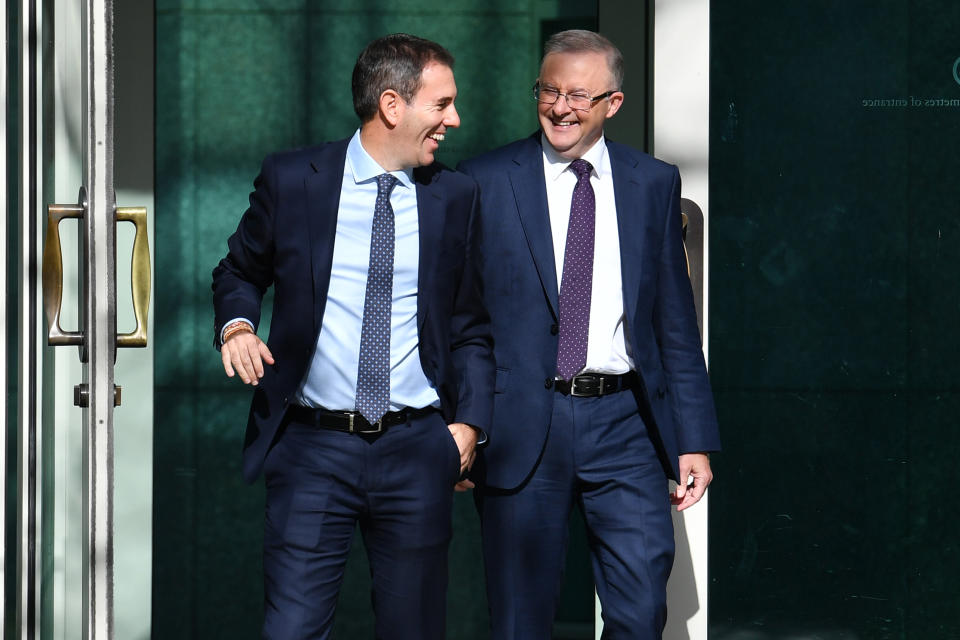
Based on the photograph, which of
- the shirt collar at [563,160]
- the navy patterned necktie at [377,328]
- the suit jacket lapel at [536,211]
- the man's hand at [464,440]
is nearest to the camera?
the navy patterned necktie at [377,328]

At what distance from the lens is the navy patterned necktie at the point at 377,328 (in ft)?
10.4

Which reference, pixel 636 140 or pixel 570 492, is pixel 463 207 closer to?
pixel 570 492

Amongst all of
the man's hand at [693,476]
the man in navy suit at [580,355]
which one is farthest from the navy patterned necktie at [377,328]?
the man's hand at [693,476]

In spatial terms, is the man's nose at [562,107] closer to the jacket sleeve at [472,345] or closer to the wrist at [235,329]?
the jacket sleeve at [472,345]

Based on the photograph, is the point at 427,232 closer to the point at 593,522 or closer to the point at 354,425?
the point at 354,425

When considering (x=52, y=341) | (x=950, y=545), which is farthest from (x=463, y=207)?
(x=950, y=545)

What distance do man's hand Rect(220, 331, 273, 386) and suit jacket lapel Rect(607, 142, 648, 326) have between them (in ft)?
2.84

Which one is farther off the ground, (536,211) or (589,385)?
(536,211)

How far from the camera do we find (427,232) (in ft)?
10.7

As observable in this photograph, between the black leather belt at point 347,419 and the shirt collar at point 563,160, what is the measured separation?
0.67 meters

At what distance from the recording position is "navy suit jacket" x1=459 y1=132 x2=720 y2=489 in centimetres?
345

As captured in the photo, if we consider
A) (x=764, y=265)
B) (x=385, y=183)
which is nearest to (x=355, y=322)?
(x=385, y=183)

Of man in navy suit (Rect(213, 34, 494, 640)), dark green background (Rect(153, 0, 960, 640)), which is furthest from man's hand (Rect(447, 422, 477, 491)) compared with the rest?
dark green background (Rect(153, 0, 960, 640))

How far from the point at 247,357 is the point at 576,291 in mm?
812
